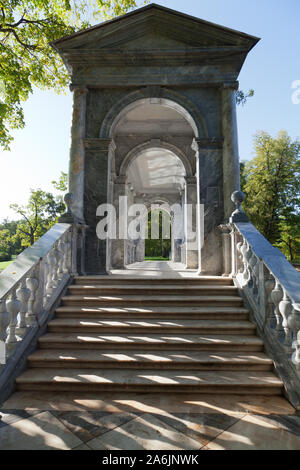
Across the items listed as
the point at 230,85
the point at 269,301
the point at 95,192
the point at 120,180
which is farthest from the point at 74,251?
the point at 120,180

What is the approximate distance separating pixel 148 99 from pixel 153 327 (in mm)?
5090

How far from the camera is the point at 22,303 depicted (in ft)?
11.1

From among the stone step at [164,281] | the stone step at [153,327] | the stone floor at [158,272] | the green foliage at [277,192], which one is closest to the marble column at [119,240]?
the stone floor at [158,272]

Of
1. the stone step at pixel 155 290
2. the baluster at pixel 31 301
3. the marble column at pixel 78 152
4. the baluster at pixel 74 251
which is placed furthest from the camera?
the marble column at pixel 78 152

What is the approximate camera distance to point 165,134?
33.2 feet

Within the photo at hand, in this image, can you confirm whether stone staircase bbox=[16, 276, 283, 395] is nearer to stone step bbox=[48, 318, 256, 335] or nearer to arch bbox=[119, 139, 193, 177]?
stone step bbox=[48, 318, 256, 335]

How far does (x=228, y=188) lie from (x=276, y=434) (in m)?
4.57

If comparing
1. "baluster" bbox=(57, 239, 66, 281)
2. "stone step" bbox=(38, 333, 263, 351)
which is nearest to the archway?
"baluster" bbox=(57, 239, 66, 281)

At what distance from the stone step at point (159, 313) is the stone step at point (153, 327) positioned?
0.14 metres

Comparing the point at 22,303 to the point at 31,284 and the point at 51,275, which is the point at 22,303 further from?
the point at 51,275

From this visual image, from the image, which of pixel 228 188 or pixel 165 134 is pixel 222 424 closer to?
pixel 228 188

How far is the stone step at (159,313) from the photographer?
397cm

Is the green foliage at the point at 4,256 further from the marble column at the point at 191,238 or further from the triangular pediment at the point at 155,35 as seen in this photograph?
the triangular pediment at the point at 155,35
